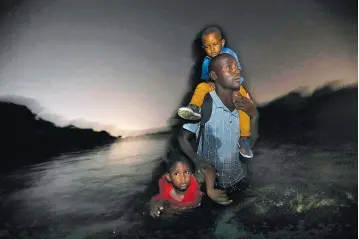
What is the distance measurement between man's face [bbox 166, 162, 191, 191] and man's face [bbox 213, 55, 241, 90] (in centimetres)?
80

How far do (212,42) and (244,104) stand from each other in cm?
63

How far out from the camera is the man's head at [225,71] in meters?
3.75

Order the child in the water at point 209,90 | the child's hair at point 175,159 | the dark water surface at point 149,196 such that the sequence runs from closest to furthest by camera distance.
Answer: the dark water surface at point 149,196
the child's hair at point 175,159
the child in the water at point 209,90

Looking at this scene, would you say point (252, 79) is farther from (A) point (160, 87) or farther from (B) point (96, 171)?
(B) point (96, 171)

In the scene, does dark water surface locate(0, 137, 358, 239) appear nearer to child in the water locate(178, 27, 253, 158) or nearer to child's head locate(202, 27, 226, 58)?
child in the water locate(178, 27, 253, 158)

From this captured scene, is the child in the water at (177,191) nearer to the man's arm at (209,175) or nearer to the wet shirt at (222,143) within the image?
the man's arm at (209,175)

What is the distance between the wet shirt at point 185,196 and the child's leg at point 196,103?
0.54 metres

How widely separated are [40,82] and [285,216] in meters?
2.47

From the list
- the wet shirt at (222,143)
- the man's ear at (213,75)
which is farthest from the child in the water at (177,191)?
the man's ear at (213,75)

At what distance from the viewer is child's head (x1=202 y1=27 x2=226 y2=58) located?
3834 millimetres

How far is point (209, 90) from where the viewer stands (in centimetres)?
383

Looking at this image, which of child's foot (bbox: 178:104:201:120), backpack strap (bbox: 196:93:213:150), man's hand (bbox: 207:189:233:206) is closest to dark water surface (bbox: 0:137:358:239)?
man's hand (bbox: 207:189:233:206)

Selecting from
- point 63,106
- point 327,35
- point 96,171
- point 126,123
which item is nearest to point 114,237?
point 96,171

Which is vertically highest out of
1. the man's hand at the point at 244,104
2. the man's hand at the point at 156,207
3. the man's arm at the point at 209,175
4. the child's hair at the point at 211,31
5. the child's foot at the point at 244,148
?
the child's hair at the point at 211,31
